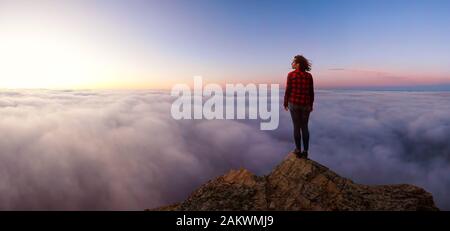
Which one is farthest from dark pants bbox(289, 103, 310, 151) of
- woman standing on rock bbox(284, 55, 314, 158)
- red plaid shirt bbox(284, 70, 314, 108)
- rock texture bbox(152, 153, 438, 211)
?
rock texture bbox(152, 153, 438, 211)

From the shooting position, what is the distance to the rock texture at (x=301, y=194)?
8.48m

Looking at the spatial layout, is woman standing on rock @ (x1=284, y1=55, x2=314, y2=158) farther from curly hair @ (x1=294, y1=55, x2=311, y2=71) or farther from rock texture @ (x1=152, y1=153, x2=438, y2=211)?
rock texture @ (x1=152, y1=153, x2=438, y2=211)

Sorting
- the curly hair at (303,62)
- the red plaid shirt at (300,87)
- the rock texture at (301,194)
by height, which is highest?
the curly hair at (303,62)

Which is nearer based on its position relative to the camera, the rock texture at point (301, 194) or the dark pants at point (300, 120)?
the rock texture at point (301, 194)

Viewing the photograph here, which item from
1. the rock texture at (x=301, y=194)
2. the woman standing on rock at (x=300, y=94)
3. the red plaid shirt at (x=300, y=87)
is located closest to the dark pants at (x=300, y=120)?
the woman standing on rock at (x=300, y=94)

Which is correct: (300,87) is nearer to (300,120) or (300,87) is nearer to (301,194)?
(300,120)

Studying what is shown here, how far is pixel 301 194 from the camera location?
862cm

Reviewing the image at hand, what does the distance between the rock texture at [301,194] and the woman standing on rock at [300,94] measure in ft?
3.41

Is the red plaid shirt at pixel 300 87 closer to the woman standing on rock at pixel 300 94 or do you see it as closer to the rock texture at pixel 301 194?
the woman standing on rock at pixel 300 94

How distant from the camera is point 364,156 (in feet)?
605
